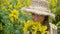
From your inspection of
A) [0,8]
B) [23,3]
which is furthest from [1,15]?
[23,3]

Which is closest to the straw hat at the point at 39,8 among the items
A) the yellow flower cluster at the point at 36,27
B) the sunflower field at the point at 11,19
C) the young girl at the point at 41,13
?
the young girl at the point at 41,13

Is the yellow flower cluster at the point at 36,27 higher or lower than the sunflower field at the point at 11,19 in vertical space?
higher

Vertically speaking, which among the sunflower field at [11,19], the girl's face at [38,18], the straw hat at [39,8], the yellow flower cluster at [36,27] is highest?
the straw hat at [39,8]

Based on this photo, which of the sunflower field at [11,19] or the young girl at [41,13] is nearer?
the young girl at [41,13]

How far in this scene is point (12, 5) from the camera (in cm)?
443

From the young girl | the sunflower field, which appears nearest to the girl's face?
the young girl

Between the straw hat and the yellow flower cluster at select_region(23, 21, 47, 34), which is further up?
the straw hat

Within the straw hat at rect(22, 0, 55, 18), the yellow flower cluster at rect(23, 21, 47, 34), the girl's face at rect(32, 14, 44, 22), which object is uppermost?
the straw hat at rect(22, 0, 55, 18)

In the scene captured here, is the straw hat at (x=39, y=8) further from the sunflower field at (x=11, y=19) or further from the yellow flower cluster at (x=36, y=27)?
the sunflower field at (x=11, y=19)

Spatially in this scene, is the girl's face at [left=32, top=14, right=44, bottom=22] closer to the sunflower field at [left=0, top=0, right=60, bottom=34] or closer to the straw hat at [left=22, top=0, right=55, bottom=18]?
the straw hat at [left=22, top=0, right=55, bottom=18]

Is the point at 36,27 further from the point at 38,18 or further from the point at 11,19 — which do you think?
the point at 11,19

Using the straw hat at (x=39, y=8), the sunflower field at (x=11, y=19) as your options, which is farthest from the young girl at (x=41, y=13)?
the sunflower field at (x=11, y=19)

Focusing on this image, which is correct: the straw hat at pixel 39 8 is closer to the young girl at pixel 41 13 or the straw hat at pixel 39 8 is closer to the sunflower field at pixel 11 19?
the young girl at pixel 41 13

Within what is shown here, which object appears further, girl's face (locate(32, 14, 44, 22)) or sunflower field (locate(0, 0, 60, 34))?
sunflower field (locate(0, 0, 60, 34))
